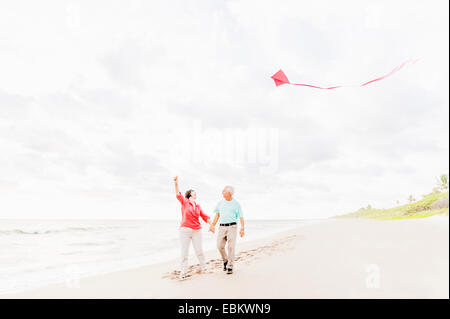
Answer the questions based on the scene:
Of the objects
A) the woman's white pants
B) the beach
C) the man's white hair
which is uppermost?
the man's white hair

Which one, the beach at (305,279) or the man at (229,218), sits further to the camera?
the man at (229,218)

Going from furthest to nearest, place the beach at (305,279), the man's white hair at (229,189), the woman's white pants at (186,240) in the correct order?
the man's white hair at (229,189), the woman's white pants at (186,240), the beach at (305,279)

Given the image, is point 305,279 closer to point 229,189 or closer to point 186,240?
point 229,189

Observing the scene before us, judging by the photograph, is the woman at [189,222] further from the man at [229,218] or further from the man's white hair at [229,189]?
the man's white hair at [229,189]

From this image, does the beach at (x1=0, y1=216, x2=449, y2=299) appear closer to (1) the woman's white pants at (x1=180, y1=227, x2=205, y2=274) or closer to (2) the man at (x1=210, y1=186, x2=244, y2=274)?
(1) the woman's white pants at (x1=180, y1=227, x2=205, y2=274)

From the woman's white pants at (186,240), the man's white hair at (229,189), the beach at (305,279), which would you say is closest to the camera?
the beach at (305,279)

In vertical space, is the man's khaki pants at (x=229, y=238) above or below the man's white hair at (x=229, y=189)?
below

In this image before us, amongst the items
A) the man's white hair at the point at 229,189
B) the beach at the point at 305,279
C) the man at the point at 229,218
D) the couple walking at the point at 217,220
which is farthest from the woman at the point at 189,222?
the man's white hair at the point at 229,189

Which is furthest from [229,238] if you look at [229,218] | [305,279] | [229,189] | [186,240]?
[305,279]

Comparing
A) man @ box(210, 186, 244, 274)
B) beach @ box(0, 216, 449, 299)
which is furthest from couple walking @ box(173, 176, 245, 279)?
beach @ box(0, 216, 449, 299)

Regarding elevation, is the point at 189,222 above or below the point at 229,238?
above
